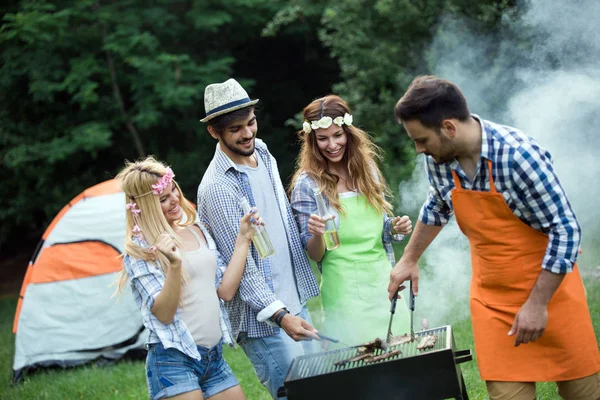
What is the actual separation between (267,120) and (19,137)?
4.57m

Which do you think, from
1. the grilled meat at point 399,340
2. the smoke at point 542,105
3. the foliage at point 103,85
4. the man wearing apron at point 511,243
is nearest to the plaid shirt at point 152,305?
the grilled meat at point 399,340

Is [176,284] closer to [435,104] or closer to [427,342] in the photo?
[427,342]

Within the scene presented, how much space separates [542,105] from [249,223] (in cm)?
439

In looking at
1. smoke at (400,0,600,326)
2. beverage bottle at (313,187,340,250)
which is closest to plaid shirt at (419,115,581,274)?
beverage bottle at (313,187,340,250)

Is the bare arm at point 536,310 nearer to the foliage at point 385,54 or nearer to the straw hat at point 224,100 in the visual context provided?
the straw hat at point 224,100

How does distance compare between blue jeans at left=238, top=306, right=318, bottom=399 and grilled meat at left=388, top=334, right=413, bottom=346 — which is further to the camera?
blue jeans at left=238, top=306, right=318, bottom=399

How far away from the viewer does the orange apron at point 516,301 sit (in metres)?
2.79

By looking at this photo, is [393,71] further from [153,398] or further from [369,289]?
[153,398]

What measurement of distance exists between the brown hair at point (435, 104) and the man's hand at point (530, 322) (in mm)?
763

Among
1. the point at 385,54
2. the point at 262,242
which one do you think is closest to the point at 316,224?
the point at 262,242

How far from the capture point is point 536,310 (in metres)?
2.68

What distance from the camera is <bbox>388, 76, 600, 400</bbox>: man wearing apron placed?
263 cm

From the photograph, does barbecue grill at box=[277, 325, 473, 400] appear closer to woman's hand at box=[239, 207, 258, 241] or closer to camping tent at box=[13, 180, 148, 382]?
woman's hand at box=[239, 207, 258, 241]

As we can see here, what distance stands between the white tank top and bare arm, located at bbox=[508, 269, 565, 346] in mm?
1393
